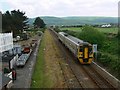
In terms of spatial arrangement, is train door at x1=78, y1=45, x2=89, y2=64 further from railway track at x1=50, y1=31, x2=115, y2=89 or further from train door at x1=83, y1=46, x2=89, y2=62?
railway track at x1=50, y1=31, x2=115, y2=89

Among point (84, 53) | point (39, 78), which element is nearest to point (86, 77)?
point (39, 78)

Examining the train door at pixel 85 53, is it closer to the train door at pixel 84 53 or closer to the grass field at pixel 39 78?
the train door at pixel 84 53

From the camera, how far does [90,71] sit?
2827cm

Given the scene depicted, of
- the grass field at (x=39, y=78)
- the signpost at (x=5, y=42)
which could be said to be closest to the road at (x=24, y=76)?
the grass field at (x=39, y=78)

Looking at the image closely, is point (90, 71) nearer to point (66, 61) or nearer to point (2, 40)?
point (66, 61)

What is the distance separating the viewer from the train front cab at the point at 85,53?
104ft

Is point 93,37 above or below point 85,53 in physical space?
above

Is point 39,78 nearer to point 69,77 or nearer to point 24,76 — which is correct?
point 24,76

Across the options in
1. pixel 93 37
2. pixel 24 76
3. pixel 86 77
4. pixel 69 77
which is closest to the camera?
pixel 86 77

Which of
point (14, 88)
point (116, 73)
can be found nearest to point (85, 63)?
point (116, 73)

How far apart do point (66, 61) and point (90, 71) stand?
7.70 metres

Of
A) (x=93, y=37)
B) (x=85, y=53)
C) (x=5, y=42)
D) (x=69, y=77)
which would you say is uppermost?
(x=5, y=42)

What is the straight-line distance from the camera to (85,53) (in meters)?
31.8

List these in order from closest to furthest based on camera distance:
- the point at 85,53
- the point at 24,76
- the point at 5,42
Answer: the point at 24,76 → the point at 85,53 → the point at 5,42
